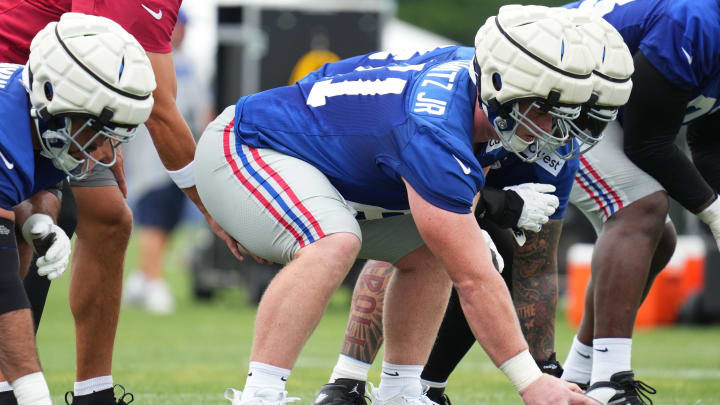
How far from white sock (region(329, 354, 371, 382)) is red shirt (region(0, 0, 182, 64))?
146 cm

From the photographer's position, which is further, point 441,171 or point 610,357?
point 610,357

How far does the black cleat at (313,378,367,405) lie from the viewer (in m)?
4.66

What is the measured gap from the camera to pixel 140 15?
185 inches

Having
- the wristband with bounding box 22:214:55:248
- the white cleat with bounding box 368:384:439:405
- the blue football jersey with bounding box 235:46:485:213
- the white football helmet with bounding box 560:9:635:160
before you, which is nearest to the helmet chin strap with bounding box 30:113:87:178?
the wristband with bounding box 22:214:55:248

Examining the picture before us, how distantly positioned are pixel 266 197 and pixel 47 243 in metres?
0.81

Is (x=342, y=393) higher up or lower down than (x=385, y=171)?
lower down

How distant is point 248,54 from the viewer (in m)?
12.5

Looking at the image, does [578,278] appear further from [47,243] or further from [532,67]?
[47,243]

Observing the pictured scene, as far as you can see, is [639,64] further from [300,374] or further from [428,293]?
[300,374]

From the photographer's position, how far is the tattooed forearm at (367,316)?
4.80 metres

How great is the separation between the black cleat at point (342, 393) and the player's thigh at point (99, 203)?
3.36ft

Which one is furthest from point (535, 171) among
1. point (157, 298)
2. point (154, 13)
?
point (157, 298)

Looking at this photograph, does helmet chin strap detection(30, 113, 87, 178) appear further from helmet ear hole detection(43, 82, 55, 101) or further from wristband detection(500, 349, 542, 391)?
wristband detection(500, 349, 542, 391)

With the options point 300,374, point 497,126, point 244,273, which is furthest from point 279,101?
point 244,273
